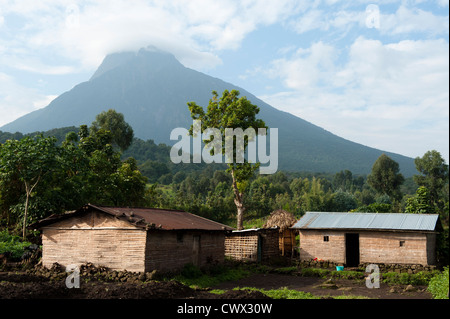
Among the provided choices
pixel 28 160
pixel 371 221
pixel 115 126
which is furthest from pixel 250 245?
pixel 115 126

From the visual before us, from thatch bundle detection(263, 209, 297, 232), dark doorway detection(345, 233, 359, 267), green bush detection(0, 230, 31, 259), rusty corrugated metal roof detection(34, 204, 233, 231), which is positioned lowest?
dark doorway detection(345, 233, 359, 267)

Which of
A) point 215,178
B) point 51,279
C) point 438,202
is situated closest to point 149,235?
point 51,279

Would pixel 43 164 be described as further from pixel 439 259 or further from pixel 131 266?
pixel 439 259

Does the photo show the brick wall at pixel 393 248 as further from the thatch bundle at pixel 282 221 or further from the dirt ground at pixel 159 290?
the thatch bundle at pixel 282 221

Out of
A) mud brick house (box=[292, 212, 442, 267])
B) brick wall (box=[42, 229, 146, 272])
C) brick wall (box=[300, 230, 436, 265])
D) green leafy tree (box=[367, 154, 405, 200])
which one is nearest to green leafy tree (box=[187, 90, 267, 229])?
mud brick house (box=[292, 212, 442, 267])

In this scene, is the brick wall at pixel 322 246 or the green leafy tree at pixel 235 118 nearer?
the brick wall at pixel 322 246

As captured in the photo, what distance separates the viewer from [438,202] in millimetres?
47469

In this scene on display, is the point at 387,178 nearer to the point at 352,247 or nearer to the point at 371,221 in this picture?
the point at 352,247

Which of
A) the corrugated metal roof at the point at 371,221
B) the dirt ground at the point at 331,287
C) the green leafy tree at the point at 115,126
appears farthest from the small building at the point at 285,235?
the green leafy tree at the point at 115,126

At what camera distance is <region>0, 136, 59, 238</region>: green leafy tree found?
821 inches

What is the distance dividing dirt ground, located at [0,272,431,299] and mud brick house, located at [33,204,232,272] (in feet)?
4.76

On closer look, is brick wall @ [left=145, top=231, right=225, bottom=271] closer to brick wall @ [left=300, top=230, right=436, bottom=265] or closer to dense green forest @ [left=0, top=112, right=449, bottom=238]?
brick wall @ [left=300, top=230, right=436, bottom=265]

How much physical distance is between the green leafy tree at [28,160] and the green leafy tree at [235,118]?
10817 mm

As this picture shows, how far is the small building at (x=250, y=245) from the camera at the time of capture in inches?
936
